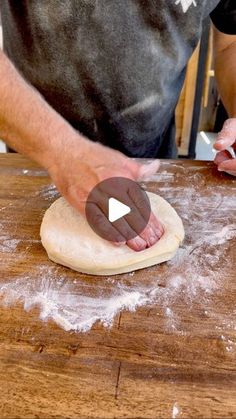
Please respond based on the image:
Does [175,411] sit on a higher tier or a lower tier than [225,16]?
lower

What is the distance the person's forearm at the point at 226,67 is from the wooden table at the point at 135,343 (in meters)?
0.48

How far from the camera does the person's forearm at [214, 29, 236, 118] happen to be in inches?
51.0

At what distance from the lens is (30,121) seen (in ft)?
2.60

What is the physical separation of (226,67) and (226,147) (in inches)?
13.3

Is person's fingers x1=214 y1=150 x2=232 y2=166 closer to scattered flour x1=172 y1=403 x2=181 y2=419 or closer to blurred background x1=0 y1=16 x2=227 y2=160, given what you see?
scattered flour x1=172 y1=403 x2=181 y2=419

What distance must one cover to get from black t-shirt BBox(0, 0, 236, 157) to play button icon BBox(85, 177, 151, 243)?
39 centimetres

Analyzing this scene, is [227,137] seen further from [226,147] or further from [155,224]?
[155,224]

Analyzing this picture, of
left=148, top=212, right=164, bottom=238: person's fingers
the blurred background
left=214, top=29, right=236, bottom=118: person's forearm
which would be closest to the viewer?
left=148, top=212, right=164, bottom=238: person's fingers

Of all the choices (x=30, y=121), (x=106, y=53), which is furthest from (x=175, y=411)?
(x=106, y=53)

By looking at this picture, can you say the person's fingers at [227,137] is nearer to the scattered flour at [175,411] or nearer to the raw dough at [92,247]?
the raw dough at [92,247]

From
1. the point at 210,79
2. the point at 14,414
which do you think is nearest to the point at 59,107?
the point at 14,414

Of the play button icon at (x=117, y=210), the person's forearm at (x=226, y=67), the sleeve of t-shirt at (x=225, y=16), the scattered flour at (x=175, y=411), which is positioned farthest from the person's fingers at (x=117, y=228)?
the sleeve of t-shirt at (x=225, y=16)

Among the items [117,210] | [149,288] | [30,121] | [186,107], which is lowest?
[186,107]

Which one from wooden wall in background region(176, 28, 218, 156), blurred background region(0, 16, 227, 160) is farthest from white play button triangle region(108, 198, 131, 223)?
wooden wall in background region(176, 28, 218, 156)
